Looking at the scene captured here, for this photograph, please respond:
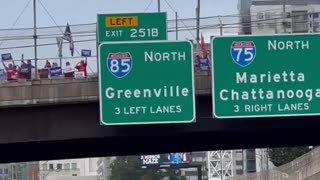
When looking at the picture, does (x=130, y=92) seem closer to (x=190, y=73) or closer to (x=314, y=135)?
(x=190, y=73)

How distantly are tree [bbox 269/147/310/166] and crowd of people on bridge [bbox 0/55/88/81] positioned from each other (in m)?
75.3

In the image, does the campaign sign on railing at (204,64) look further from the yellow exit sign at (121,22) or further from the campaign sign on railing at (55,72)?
the campaign sign on railing at (55,72)

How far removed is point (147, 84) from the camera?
2558cm

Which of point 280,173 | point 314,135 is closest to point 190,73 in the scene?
point 314,135

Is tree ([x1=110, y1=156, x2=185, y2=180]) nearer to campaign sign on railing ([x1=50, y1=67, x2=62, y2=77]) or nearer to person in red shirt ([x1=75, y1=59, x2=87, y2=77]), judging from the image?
person in red shirt ([x1=75, y1=59, x2=87, y2=77])

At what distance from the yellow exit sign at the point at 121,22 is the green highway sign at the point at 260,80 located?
2708mm

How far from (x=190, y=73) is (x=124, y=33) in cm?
267

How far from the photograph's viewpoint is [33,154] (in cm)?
3306

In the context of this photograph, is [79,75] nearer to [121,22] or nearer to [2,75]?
[121,22]

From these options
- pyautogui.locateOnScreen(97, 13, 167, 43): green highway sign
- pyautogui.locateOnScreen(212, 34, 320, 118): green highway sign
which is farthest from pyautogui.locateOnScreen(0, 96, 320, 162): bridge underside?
pyautogui.locateOnScreen(97, 13, 167, 43): green highway sign

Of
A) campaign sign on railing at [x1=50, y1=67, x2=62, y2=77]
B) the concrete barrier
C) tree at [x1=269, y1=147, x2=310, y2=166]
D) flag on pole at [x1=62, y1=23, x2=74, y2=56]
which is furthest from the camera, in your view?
tree at [x1=269, y1=147, x2=310, y2=166]

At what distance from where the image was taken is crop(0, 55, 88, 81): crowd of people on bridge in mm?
28188

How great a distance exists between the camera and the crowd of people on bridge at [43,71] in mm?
28188

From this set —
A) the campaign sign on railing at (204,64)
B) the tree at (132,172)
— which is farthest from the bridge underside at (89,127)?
the tree at (132,172)
